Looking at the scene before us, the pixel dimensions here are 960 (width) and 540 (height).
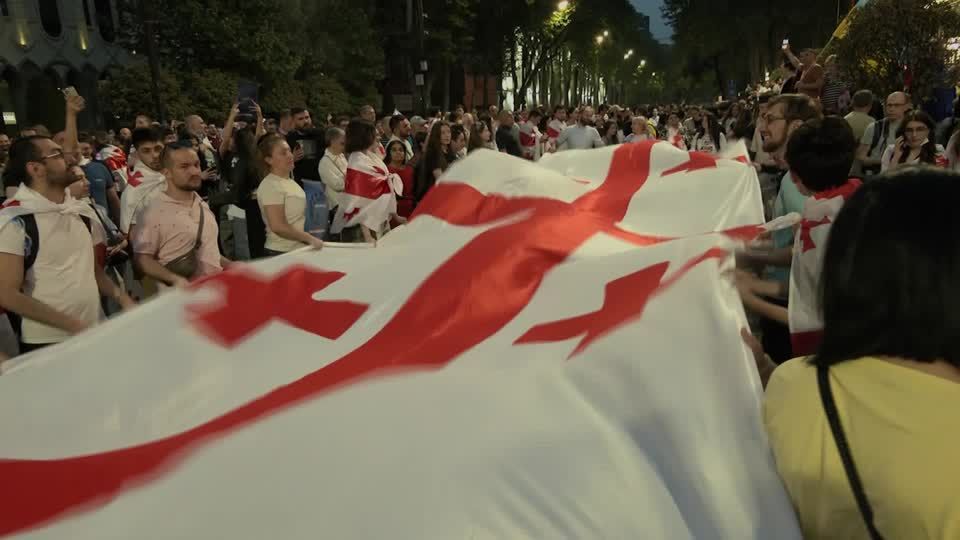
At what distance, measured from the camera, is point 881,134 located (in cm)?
782

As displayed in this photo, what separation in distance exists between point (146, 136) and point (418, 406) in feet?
16.3

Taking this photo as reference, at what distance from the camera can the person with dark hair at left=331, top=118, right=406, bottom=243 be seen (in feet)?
21.8

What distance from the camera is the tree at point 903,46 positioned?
9.16 meters

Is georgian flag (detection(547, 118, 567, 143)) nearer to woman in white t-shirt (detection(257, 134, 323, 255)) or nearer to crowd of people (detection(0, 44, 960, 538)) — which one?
crowd of people (detection(0, 44, 960, 538))

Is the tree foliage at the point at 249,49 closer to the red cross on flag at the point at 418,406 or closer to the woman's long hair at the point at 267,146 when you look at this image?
the woman's long hair at the point at 267,146

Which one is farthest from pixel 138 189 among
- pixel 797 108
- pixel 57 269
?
pixel 797 108

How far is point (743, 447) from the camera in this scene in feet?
5.23

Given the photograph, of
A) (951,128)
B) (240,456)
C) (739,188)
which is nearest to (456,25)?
(951,128)

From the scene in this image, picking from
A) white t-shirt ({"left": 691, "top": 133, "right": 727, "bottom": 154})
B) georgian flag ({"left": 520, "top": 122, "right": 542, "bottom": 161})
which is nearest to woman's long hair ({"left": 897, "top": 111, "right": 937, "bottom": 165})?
white t-shirt ({"left": 691, "top": 133, "right": 727, "bottom": 154})

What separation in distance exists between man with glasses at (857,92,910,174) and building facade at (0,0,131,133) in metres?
23.5

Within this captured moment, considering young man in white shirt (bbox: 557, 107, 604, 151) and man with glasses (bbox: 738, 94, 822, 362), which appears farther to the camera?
young man in white shirt (bbox: 557, 107, 604, 151)

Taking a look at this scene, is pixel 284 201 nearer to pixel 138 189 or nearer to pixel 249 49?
pixel 138 189

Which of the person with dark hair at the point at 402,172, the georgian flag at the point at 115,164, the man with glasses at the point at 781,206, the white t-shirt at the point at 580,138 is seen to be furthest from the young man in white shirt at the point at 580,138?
the man with glasses at the point at 781,206

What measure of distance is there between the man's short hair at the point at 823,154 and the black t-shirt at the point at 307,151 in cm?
575
